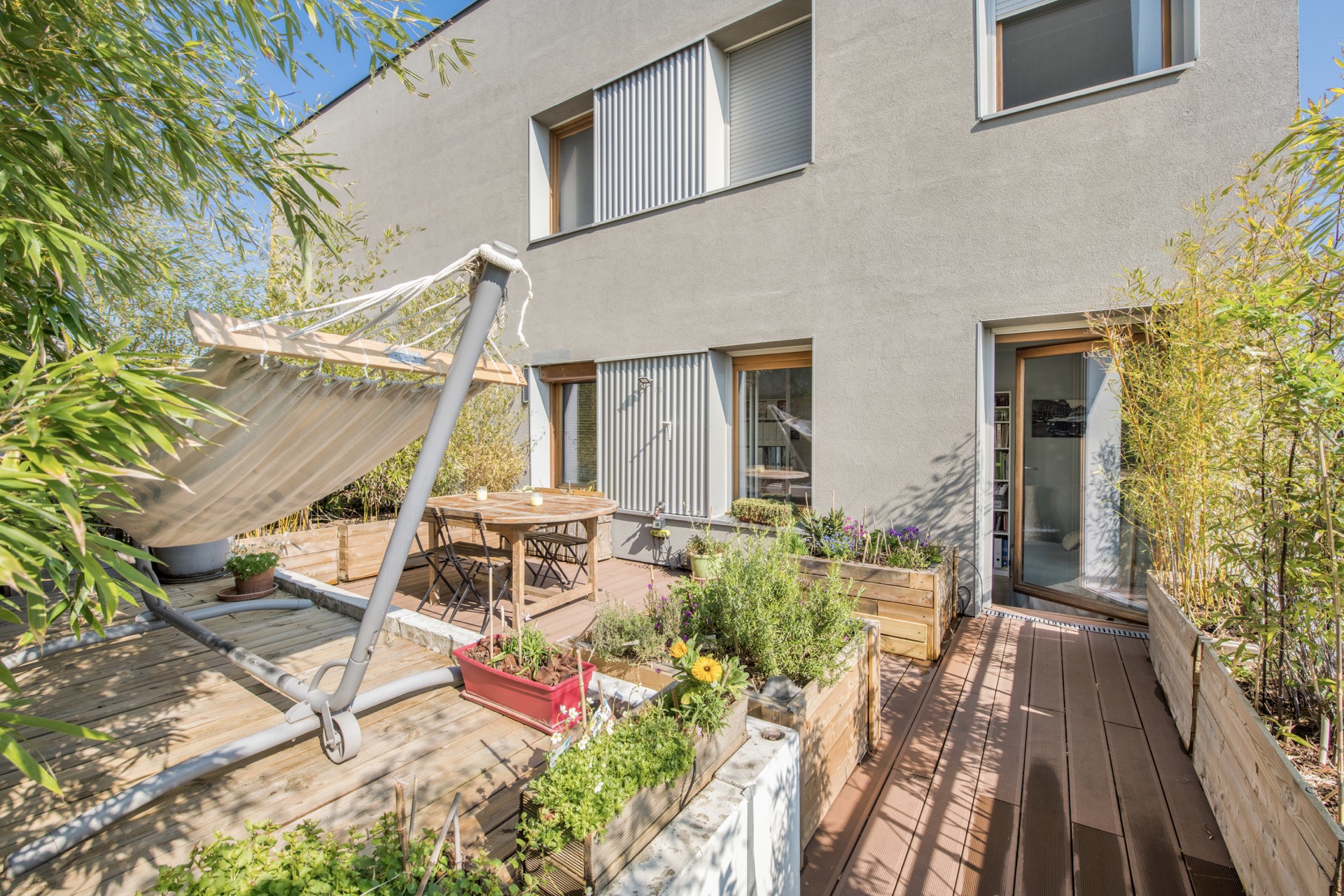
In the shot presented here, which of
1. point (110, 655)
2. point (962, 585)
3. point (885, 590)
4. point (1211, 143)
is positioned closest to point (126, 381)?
point (110, 655)

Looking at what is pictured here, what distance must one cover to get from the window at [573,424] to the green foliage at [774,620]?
4224 mm

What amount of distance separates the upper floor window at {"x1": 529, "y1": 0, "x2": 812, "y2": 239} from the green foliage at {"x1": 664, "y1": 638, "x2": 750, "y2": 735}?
188 inches

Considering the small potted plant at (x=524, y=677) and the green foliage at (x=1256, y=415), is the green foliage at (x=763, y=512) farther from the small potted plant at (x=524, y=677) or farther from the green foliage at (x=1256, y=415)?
the small potted plant at (x=524, y=677)

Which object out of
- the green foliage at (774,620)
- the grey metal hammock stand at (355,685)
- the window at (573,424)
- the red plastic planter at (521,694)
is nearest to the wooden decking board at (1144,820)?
the green foliage at (774,620)

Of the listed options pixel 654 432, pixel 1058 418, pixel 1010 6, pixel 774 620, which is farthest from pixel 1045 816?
pixel 1010 6

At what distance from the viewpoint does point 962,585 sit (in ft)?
14.2

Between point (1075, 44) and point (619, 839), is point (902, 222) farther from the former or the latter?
point (619, 839)

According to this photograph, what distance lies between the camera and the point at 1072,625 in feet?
13.6

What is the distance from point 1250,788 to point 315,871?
2564mm

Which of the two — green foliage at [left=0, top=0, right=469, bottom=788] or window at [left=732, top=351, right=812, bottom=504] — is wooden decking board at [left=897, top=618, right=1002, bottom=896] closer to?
green foliage at [left=0, top=0, right=469, bottom=788]

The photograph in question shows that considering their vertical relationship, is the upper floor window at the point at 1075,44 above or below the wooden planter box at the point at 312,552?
above

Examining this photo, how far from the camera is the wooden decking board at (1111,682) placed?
115 inches

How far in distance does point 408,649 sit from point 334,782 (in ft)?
4.35

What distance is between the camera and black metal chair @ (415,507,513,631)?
12.9 feet
